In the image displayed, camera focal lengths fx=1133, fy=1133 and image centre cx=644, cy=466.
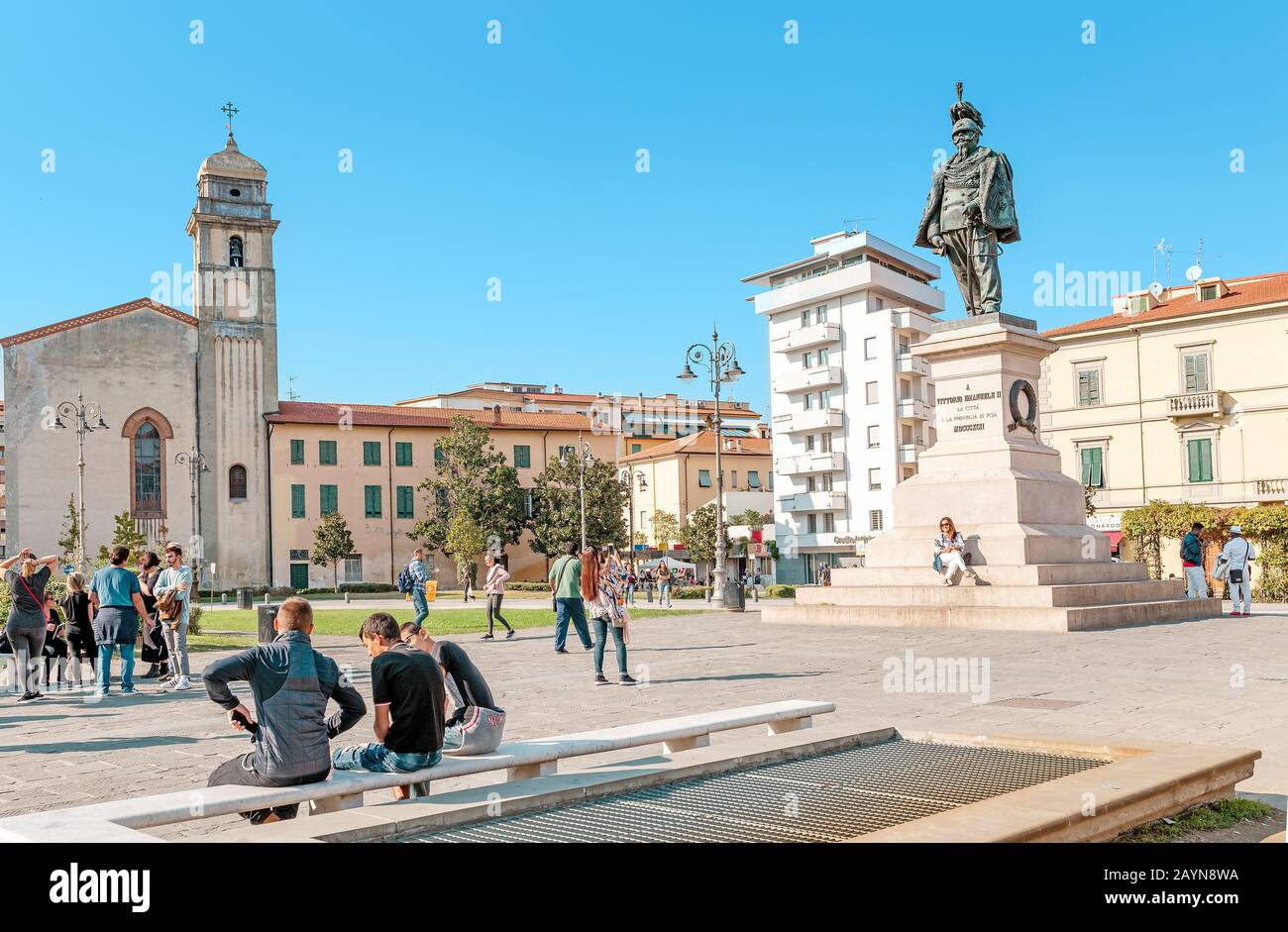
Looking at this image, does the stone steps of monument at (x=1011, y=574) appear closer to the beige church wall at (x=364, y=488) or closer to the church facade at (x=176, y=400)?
the church facade at (x=176, y=400)

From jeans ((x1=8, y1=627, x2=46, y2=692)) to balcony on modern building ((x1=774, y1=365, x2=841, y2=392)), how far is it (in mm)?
55382

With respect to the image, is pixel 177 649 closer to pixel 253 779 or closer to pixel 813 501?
pixel 253 779

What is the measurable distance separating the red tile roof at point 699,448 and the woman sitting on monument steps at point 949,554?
5615 centimetres

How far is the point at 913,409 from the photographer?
2403 inches

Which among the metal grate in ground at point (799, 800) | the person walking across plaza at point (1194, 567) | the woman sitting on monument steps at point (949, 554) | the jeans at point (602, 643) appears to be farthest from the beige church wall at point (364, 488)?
the metal grate in ground at point (799, 800)

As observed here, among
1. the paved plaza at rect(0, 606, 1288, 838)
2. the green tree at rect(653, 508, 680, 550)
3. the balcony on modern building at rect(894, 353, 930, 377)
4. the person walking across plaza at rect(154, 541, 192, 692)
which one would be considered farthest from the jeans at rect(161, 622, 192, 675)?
the green tree at rect(653, 508, 680, 550)

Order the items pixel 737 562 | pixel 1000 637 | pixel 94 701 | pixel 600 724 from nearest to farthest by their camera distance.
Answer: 1. pixel 600 724
2. pixel 94 701
3. pixel 1000 637
4. pixel 737 562

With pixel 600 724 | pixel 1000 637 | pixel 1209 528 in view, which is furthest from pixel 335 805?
pixel 1209 528

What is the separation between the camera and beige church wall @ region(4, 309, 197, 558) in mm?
56219

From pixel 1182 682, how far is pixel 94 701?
1117cm

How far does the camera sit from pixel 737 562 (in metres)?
69.2

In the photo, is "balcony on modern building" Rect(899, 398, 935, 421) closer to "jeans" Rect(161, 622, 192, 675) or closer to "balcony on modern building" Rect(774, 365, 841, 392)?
"balcony on modern building" Rect(774, 365, 841, 392)

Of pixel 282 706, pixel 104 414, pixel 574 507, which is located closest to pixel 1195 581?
Result: pixel 282 706
